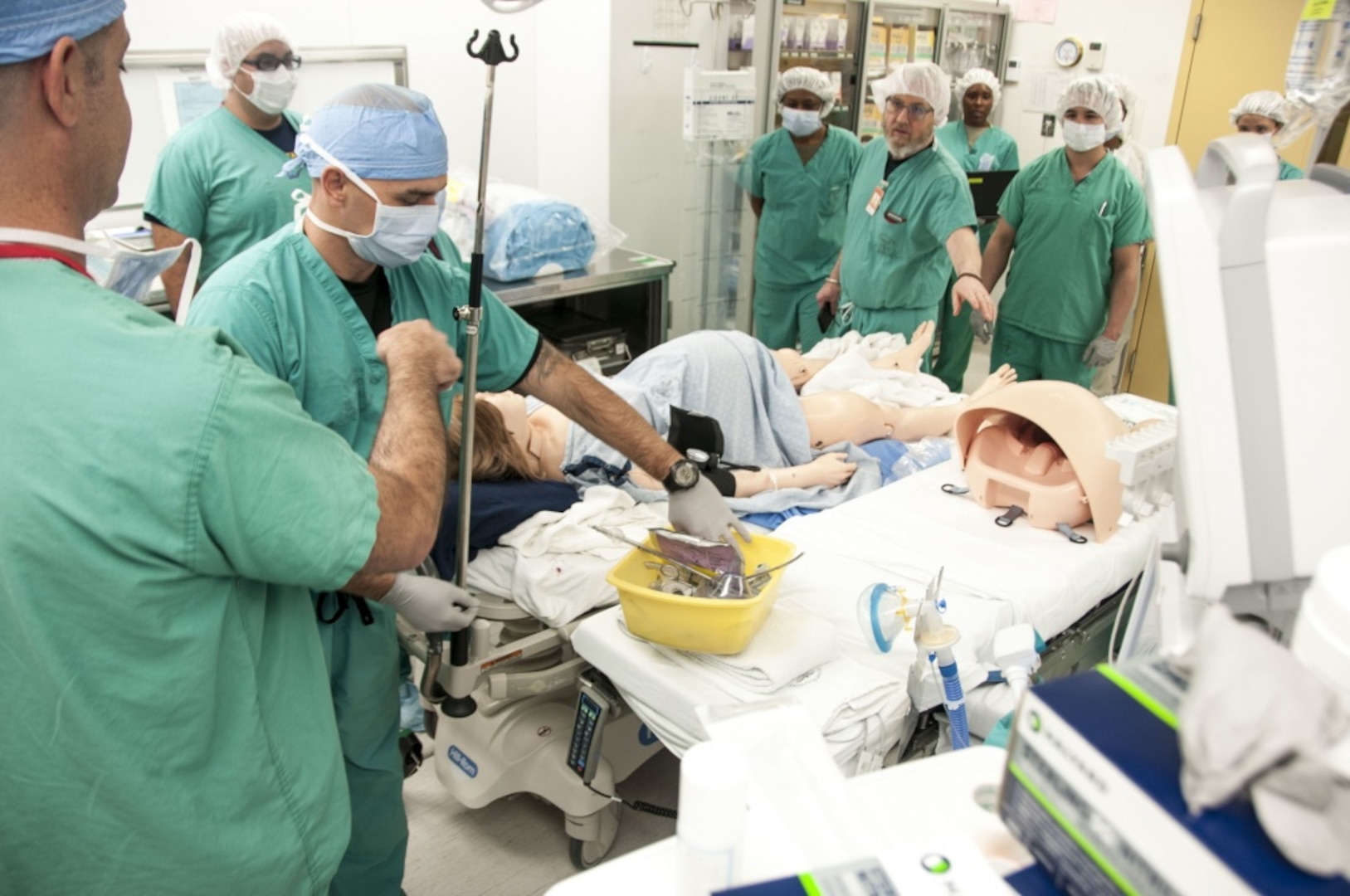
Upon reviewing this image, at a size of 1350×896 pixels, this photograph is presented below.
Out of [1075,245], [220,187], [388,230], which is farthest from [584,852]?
[1075,245]

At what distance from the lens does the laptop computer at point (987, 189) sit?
14.8ft

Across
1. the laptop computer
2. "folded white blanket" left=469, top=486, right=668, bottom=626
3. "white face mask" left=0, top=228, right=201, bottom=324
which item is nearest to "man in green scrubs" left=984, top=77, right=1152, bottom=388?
the laptop computer

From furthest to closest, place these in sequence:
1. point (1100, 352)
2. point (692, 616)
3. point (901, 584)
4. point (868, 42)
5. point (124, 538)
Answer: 1. point (868, 42)
2. point (1100, 352)
3. point (901, 584)
4. point (692, 616)
5. point (124, 538)

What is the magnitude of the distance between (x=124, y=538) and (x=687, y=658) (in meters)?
0.90

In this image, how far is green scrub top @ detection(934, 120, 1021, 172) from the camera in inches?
191

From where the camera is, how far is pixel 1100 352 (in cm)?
377

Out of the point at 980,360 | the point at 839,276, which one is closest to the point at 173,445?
the point at 839,276

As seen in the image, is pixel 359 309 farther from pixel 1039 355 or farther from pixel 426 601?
pixel 1039 355

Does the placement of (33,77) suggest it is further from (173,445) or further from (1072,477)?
(1072,477)

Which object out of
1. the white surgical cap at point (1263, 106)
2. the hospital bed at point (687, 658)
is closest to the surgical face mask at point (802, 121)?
the white surgical cap at point (1263, 106)

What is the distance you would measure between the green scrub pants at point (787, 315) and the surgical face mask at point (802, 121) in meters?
0.66

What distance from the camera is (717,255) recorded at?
15.2 ft

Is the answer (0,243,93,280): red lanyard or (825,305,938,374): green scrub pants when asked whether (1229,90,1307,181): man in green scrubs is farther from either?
(0,243,93,280): red lanyard

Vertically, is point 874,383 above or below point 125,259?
below
